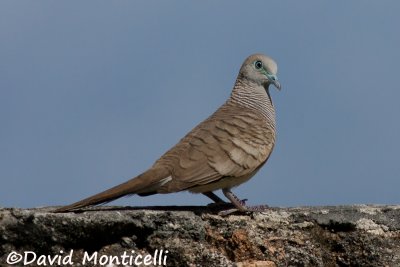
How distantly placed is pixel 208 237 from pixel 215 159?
1.55 metres

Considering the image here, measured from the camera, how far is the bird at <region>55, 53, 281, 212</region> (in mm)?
5789

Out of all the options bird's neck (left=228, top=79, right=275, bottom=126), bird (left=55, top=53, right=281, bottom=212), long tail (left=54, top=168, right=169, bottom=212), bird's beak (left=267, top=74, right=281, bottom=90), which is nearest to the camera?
long tail (left=54, top=168, right=169, bottom=212)

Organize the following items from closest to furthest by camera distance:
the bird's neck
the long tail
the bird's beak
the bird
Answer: the long tail
the bird
the bird's neck
the bird's beak

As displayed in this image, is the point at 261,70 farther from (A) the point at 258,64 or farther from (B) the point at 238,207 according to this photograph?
(B) the point at 238,207

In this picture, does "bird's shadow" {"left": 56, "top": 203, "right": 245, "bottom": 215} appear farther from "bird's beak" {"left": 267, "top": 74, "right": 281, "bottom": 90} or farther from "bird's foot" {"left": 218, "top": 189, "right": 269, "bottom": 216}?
"bird's beak" {"left": 267, "top": 74, "right": 281, "bottom": 90}

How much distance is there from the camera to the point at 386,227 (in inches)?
198

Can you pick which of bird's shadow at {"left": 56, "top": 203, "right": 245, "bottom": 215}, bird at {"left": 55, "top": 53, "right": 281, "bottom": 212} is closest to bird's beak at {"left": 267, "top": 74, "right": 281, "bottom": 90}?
bird at {"left": 55, "top": 53, "right": 281, "bottom": 212}

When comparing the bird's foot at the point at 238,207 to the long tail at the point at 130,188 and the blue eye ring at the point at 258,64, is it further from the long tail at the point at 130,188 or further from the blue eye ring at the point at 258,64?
the blue eye ring at the point at 258,64

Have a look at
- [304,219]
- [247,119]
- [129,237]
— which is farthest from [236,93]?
[129,237]

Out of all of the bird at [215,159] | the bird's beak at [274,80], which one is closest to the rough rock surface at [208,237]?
the bird at [215,159]

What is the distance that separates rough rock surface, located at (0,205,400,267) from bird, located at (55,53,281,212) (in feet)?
2.07

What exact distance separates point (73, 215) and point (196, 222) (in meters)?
0.70

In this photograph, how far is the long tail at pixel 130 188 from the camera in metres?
5.24

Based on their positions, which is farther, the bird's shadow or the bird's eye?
the bird's eye
